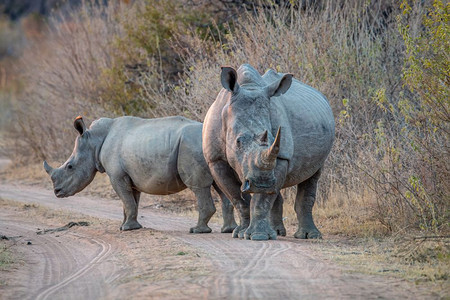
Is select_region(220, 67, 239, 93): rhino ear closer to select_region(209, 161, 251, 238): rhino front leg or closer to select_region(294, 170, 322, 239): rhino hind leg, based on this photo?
select_region(209, 161, 251, 238): rhino front leg

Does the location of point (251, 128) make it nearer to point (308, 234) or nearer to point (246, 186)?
point (246, 186)

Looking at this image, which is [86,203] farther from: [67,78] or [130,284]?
[130,284]

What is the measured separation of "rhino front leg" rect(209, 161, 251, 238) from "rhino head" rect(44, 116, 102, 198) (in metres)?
2.32

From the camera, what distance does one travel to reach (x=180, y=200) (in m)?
14.1

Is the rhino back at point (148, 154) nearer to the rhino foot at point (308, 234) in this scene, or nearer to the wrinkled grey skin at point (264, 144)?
the wrinkled grey skin at point (264, 144)

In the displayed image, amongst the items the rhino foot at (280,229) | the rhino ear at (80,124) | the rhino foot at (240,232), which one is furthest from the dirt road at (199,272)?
the rhino ear at (80,124)

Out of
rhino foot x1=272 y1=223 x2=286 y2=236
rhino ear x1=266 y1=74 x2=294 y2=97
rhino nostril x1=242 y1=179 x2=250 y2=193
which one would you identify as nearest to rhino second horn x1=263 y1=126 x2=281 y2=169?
rhino nostril x1=242 y1=179 x2=250 y2=193

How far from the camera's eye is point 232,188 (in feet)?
29.1

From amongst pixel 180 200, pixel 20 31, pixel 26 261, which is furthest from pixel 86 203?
pixel 20 31

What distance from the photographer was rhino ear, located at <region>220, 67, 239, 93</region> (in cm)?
857

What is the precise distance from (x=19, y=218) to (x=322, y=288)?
25.2 ft

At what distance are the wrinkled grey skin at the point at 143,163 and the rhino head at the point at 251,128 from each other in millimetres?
1217

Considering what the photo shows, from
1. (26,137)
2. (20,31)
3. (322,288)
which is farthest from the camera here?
(20,31)

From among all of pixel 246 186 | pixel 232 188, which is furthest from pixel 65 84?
pixel 246 186
